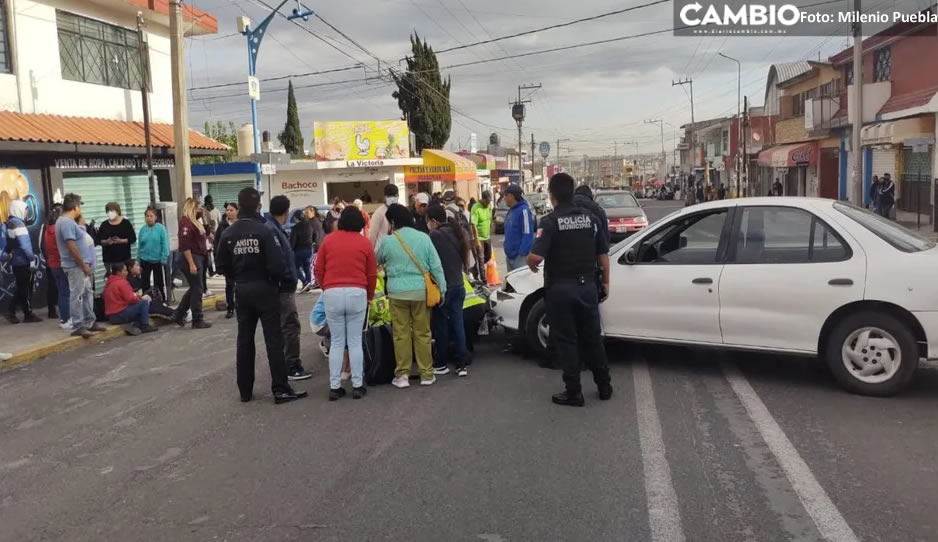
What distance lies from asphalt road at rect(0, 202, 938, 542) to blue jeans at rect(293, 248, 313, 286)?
6.90 m

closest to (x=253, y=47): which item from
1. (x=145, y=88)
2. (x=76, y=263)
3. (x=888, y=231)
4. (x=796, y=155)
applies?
(x=145, y=88)

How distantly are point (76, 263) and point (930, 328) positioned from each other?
962 cm

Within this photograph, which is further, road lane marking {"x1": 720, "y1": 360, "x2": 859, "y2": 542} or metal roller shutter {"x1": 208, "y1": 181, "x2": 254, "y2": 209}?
metal roller shutter {"x1": 208, "y1": 181, "x2": 254, "y2": 209}

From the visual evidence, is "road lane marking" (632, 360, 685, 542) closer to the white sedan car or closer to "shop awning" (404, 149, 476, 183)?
the white sedan car

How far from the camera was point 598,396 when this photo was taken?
6473 mm

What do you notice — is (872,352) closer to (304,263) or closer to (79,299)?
(79,299)

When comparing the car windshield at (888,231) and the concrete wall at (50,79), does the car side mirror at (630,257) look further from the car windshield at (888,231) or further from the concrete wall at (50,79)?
the concrete wall at (50,79)

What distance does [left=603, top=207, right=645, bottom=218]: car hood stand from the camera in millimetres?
20422

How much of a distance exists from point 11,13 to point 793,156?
36665 mm

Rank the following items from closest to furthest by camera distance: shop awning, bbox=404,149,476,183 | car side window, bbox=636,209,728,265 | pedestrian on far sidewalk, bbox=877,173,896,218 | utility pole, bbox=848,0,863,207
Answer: car side window, bbox=636,209,728,265 < utility pole, bbox=848,0,863,207 < pedestrian on far sidewalk, bbox=877,173,896,218 < shop awning, bbox=404,149,476,183

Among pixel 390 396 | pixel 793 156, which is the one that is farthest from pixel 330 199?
pixel 390 396

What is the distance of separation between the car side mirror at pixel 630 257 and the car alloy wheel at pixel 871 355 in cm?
193

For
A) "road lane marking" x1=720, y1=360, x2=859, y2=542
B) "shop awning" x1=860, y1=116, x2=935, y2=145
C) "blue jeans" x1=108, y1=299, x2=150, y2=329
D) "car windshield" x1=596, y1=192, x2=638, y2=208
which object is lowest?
"road lane marking" x1=720, y1=360, x2=859, y2=542

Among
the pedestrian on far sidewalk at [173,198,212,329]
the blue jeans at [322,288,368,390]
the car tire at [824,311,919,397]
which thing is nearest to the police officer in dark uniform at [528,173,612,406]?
the blue jeans at [322,288,368,390]
